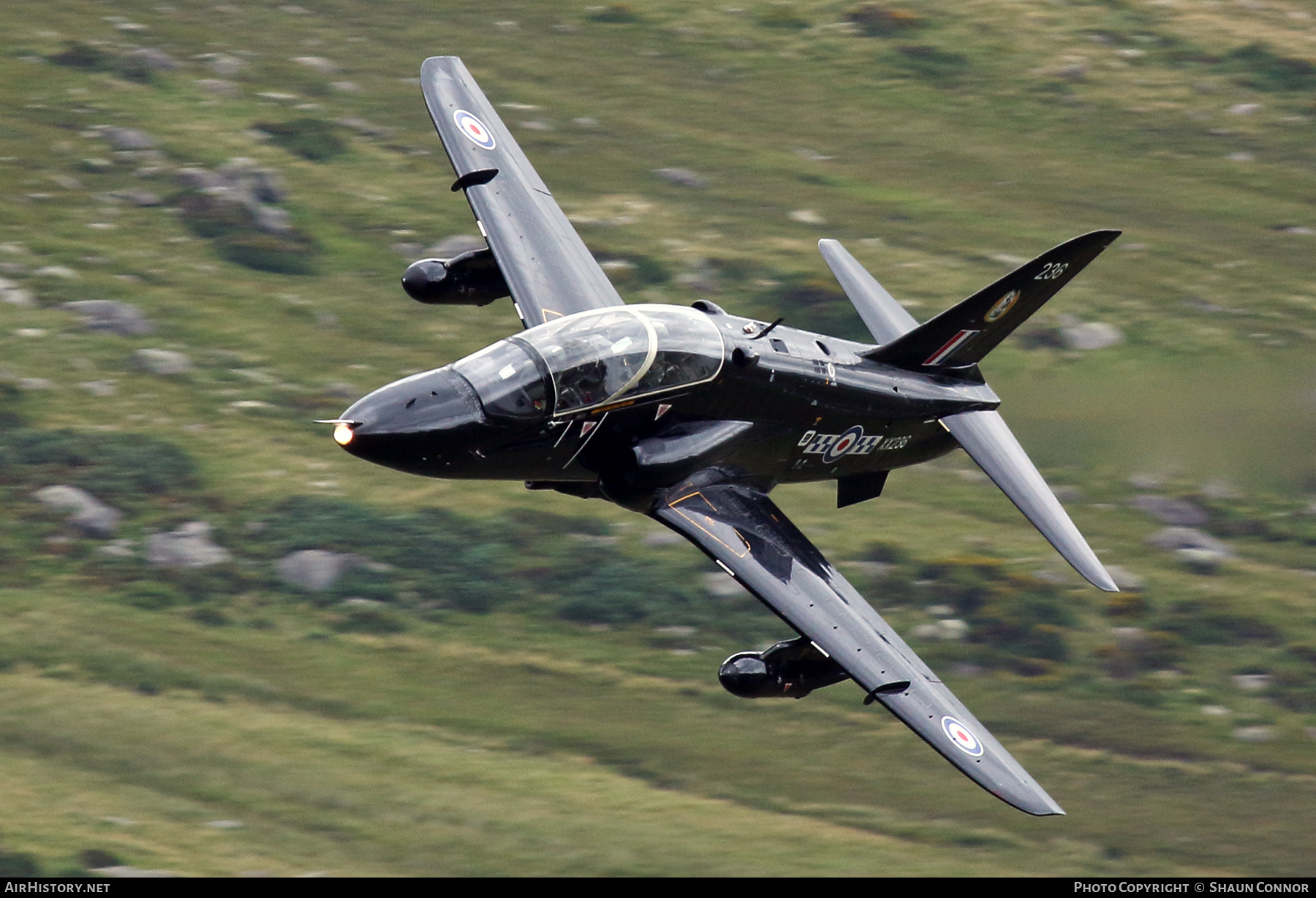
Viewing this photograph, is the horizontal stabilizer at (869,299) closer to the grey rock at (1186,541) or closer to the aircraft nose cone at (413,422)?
the aircraft nose cone at (413,422)

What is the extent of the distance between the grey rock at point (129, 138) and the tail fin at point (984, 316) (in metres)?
17.7

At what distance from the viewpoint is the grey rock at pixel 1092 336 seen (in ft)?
102

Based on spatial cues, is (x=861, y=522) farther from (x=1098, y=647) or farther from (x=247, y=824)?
(x=247, y=824)

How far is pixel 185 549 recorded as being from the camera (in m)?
23.8

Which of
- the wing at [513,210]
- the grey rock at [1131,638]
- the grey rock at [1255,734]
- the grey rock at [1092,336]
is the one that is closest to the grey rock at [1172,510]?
the grey rock at [1131,638]

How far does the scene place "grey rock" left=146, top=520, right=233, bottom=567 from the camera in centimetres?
2369

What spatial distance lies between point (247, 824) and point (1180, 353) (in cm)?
2009

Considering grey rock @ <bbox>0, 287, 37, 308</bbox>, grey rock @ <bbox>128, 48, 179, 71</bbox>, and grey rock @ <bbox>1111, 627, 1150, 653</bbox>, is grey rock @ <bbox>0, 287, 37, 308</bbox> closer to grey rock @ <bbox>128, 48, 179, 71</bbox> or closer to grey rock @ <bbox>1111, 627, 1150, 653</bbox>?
grey rock @ <bbox>128, 48, 179, 71</bbox>

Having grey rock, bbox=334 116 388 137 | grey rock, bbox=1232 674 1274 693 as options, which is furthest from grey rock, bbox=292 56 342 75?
grey rock, bbox=1232 674 1274 693

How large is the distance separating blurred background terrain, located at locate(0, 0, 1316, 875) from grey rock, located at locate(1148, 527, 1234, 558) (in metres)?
0.08

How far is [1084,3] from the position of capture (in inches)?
1642

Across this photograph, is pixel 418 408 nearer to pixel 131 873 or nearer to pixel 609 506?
pixel 131 873

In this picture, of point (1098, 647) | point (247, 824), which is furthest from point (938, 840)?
point (247, 824)

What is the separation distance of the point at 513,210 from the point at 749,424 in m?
5.32
